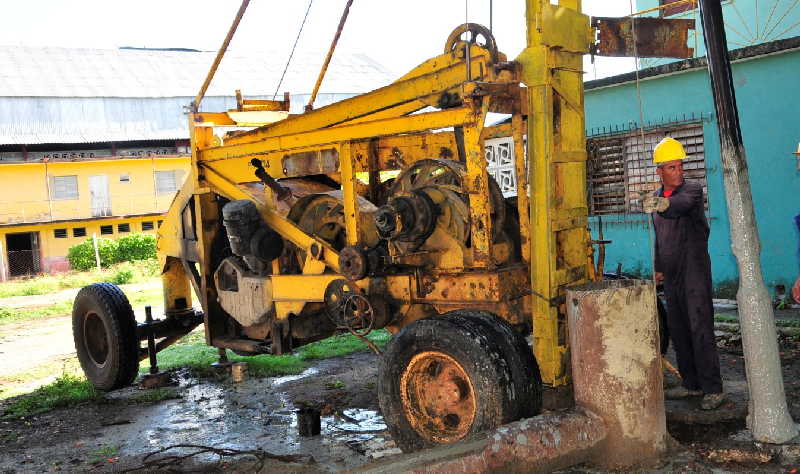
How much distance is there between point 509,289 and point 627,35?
1986 millimetres

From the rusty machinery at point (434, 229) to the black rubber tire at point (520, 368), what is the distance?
0.01 meters

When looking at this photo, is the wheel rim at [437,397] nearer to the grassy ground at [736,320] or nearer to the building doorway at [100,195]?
the grassy ground at [736,320]

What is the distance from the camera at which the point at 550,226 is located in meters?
4.72

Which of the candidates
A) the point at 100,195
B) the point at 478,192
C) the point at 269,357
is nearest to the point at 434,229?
the point at 478,192

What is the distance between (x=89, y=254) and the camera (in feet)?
105

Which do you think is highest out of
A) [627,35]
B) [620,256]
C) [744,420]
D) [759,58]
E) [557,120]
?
[759,58]

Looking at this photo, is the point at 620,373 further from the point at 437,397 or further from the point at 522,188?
the point at 522,188

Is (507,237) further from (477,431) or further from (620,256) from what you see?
(620,256)

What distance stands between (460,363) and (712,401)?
81.1 inches

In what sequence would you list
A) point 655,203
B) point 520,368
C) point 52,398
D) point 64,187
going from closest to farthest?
point 520,368, point 655,203, point 52,398, point 64,187

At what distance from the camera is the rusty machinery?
466 centimetres

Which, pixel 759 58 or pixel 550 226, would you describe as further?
pixel 759 58

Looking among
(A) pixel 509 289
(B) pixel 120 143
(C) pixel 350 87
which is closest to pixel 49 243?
(B) pixel 120 143

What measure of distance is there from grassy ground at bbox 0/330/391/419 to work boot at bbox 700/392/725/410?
12.8 ft
